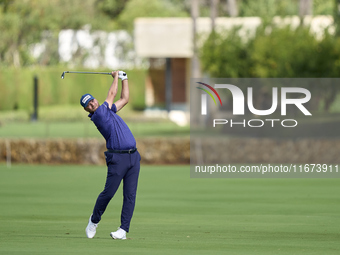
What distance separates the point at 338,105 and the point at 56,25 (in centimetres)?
4281

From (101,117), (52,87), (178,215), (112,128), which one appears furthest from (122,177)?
(52,87)

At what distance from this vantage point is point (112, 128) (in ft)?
31.4

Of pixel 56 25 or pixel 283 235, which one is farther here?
pixel 56 25

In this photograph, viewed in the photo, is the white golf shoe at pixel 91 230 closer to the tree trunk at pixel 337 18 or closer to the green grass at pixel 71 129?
the tree trunk at pixel 337 18

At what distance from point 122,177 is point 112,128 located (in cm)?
61

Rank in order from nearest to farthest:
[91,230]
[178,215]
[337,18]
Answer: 1. [91,230]
2. [178,215]
3. [337,18]

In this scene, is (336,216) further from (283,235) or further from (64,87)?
(64,87)

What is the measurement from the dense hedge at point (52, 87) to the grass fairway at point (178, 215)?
109 ft

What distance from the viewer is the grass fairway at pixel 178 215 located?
9352mm

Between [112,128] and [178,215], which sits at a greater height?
[112,128]

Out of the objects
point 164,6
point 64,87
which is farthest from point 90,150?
point 164,6

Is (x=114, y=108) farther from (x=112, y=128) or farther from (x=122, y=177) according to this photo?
(x=122, y=177)

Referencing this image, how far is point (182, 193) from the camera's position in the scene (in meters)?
16.0

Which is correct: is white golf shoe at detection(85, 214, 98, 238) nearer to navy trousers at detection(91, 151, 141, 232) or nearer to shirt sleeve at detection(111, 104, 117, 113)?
navy trousers at detection(91, 151, 141, 232)
